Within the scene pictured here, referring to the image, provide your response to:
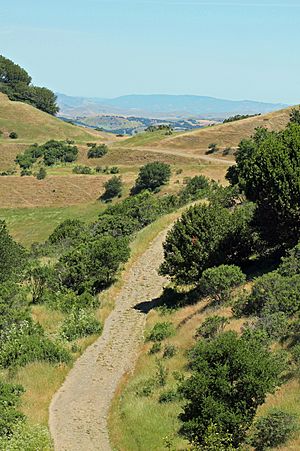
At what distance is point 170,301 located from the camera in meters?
31.4

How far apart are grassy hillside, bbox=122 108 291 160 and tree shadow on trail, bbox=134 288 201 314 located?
A: 5486 cm

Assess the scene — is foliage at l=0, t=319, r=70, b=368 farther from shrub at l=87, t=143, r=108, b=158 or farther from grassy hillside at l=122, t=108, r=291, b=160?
shrub at l=87, t=143, r=108, b=158

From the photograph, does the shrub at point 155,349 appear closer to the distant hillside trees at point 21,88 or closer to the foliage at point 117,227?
the foliage at point 117,227

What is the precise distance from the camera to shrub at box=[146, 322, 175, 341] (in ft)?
84.9

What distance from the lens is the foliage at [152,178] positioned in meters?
70.0

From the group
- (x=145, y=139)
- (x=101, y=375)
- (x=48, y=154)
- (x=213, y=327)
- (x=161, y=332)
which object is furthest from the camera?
(x=145, y=139)

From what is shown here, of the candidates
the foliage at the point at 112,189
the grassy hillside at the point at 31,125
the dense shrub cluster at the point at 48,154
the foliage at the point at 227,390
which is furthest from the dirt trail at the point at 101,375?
the grassy hillside at the point at 31,125

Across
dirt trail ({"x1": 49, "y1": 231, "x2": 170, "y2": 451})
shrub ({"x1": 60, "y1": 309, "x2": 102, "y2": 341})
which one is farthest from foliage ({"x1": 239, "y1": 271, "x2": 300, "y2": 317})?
shrub ({"x1": 60, "y1": 309, "x2": 102, "y2": 341})

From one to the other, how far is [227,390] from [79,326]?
15320 mm

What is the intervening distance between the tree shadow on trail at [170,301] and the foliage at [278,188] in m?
5.21

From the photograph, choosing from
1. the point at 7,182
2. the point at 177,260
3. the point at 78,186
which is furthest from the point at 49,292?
the point at 7,182

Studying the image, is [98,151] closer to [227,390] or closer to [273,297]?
[273,297]

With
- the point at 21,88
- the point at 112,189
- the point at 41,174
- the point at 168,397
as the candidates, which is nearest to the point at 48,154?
the point at 41,174

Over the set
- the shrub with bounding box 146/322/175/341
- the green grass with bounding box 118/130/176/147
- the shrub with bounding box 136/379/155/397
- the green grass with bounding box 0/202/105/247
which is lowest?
the green grass with bounding box 0/202/105/247
